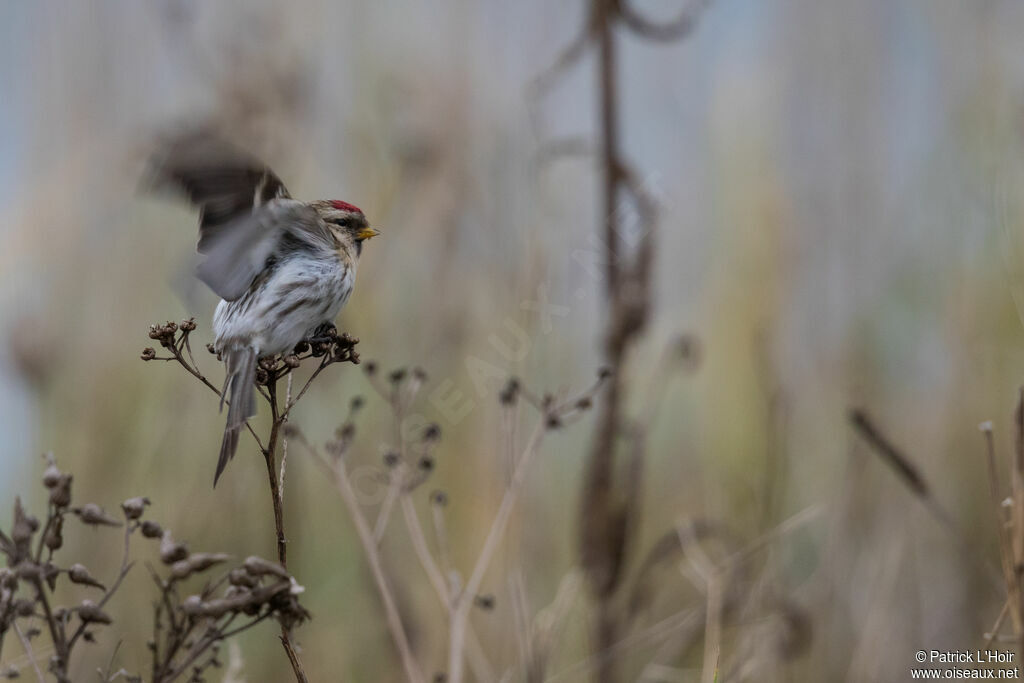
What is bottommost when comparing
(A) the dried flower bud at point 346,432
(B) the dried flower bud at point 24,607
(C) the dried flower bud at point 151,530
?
(B) the dried flower bud at point 24,607

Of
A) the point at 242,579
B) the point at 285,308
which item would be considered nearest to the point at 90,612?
the point at 242,579

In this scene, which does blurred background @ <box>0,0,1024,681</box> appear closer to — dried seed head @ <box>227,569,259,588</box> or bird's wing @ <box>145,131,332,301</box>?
bird's wing @ <box>145,131,332,301</box>

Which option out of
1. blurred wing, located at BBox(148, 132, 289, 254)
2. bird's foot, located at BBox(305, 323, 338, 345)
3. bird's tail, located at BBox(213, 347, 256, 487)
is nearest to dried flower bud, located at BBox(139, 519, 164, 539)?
bird's tail, located at BBox(213, 347, 256, 487)

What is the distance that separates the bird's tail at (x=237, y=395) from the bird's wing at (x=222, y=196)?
0.15 meters

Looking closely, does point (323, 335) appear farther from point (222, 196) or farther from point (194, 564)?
point (194, 564)

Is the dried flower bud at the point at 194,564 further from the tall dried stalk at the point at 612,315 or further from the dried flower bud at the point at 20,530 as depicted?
the tall dried stalk at the point at 612,315

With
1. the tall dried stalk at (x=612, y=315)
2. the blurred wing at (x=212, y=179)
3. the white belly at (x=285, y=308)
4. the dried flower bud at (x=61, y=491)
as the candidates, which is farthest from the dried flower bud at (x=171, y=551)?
the tall dried stalk at (x=612, y=315)

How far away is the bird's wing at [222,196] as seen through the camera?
5.09 feet

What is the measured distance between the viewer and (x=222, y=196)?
1.62 metres

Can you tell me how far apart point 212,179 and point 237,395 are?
353mm

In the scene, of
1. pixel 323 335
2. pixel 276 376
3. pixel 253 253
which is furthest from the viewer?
pixel 323 335

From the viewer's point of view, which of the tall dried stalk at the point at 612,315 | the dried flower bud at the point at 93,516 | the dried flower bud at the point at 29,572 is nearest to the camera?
the dried flower bud at the point at 29,572

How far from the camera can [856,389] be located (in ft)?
10.3

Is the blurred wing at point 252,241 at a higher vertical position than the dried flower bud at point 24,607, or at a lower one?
higher
